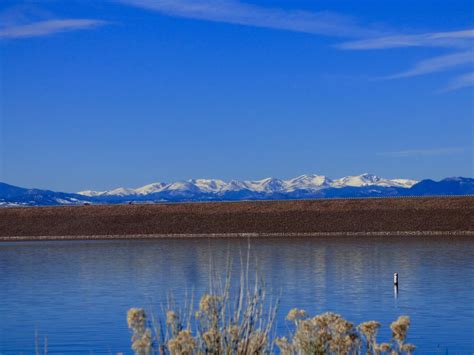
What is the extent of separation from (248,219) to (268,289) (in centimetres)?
5439

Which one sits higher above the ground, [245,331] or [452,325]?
[245,331]

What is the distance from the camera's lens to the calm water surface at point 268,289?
22.2 m

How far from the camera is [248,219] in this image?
84312 mm

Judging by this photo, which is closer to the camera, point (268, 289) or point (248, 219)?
point (268, 289)

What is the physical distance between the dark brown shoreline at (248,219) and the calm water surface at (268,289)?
23466 millimetres

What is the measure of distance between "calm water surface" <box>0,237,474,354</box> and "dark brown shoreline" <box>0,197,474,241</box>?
23466mm

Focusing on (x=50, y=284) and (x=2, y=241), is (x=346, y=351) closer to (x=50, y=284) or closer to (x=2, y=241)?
(x=50, y=284)

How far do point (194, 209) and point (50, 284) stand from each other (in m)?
54.6

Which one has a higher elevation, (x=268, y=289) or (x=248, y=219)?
(x=248, y=219)

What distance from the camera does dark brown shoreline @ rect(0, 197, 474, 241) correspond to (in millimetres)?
78250

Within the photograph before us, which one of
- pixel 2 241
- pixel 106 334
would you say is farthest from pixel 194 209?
pixel 106 334

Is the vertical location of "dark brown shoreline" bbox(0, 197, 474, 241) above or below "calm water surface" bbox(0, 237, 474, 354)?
above

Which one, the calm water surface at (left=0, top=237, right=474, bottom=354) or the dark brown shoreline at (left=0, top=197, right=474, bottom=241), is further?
the dark brown shoreline at (left=0, top=197, right=474, bottom=241)

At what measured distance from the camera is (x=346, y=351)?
28.7 feet
